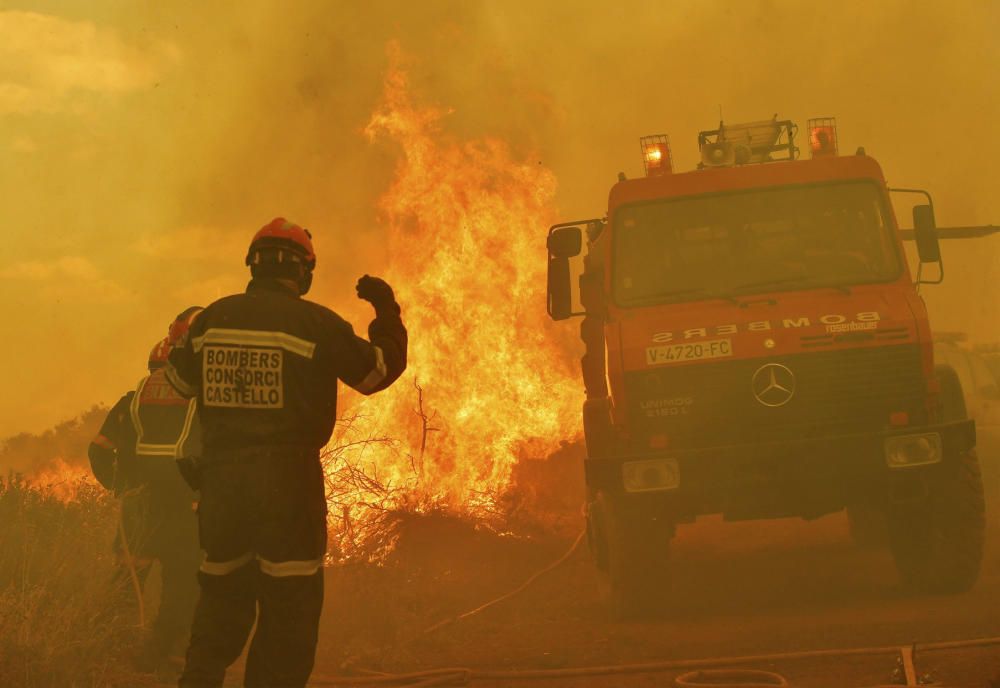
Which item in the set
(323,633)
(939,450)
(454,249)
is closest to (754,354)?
(939,450)

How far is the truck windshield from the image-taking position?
8.24m

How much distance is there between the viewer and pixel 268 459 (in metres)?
4.36

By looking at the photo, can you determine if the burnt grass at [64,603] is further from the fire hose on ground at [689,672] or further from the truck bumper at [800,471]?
the truck bumper at [800,471]

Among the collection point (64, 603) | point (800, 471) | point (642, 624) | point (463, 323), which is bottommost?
point (642, 624)

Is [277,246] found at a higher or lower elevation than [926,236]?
lower

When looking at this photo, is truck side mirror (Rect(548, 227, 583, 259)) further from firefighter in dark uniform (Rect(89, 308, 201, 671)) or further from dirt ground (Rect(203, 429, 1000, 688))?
firefighter in dark uniform (Rect(89, 308, 201, 671))

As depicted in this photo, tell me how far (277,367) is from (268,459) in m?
0.36

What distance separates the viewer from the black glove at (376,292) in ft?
15.1

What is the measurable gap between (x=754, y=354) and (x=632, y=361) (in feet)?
2.72

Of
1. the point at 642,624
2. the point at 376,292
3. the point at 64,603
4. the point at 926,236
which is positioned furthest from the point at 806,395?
the point at 64,603

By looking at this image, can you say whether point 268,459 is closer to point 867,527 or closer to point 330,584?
point 330,584

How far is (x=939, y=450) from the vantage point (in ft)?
25.2

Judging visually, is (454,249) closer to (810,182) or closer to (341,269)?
(341,269)

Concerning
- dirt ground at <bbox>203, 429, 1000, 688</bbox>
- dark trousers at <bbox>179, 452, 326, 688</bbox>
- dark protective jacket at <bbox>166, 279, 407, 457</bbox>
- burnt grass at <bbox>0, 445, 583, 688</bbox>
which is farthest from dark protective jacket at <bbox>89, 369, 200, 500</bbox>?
dark trousers at <bbox>179, 452, 326, 688</bbox>
